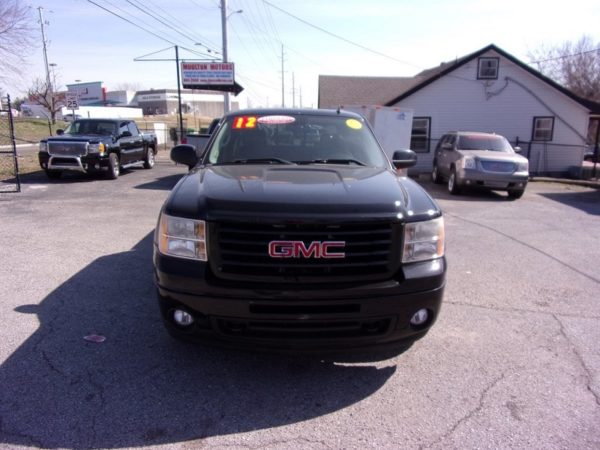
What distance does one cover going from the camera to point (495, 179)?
1216 cm

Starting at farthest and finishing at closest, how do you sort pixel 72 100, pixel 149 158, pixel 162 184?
1. pixel 72 100
2. pixel 149 158
3. pixel 162 184

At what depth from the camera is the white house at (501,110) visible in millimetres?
21031

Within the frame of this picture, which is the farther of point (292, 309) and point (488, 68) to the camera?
point (488, 68)

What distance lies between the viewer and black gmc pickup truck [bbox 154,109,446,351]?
109 inches

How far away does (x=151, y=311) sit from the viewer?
4238mm

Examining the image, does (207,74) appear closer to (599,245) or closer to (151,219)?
(151,219)

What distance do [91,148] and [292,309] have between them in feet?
39.5

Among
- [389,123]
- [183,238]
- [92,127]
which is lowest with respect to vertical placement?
[183,238]

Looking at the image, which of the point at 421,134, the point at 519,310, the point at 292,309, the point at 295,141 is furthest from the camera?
the point at 421,134

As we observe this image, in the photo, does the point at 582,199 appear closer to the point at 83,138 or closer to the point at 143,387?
the point at 143,387

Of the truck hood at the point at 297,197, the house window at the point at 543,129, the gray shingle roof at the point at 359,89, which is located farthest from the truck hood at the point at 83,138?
the house window at the point at 543,129

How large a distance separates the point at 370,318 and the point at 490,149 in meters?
12.2

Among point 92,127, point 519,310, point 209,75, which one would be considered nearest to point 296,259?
point 519,310

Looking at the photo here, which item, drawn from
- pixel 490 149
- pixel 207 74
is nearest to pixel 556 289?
pixel 490 149
